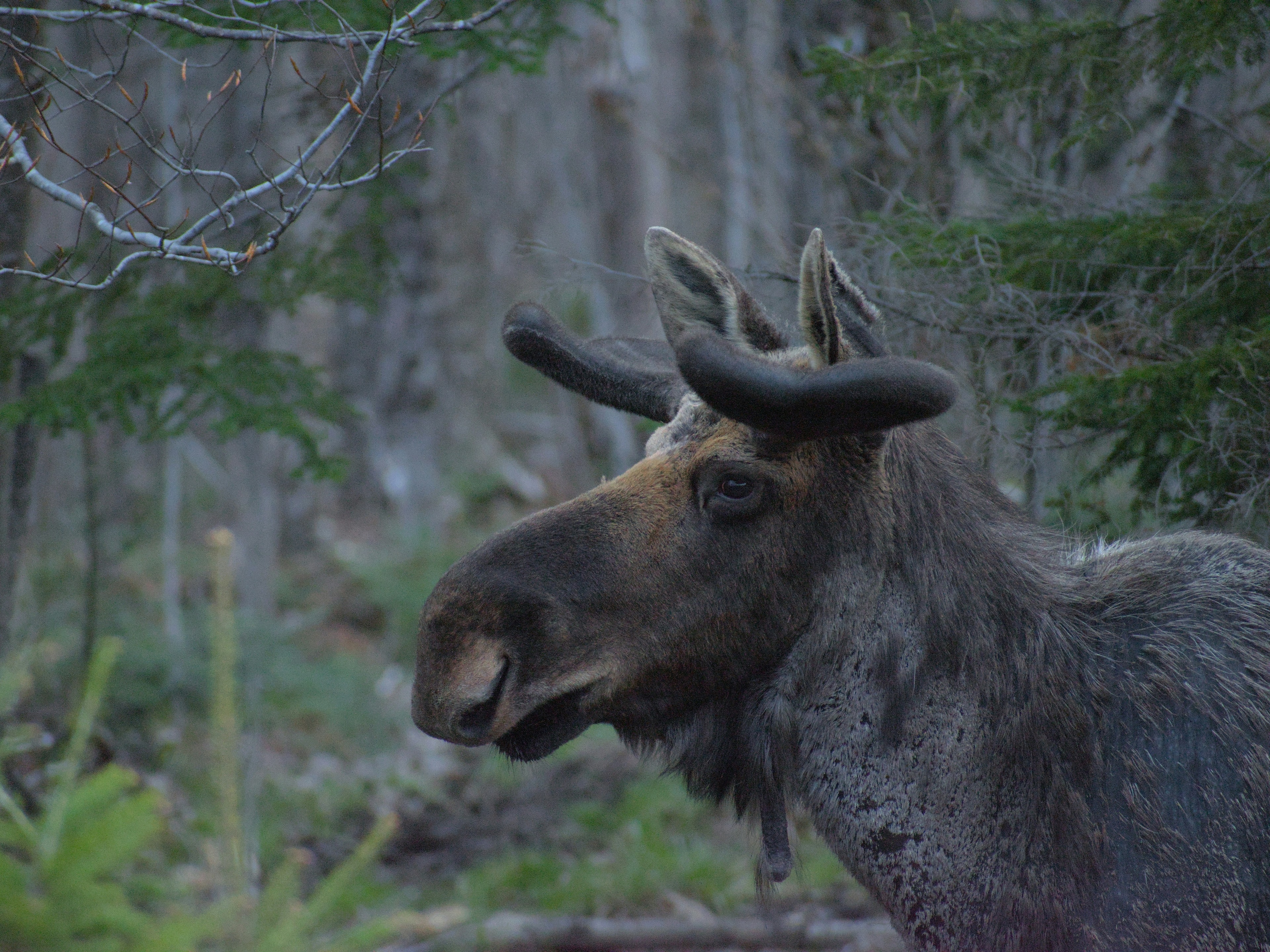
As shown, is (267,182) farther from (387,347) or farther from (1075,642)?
(387,347)

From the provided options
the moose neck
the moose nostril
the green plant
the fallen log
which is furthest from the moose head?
the fallen log

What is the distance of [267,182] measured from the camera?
322 centimetres

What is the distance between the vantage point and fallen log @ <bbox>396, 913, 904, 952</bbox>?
5.19 m

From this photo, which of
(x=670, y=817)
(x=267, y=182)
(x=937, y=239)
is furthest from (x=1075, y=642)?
(x=670, y=817)

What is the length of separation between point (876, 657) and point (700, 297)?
4.01ft

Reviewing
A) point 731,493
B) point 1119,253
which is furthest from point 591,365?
point 1119,253

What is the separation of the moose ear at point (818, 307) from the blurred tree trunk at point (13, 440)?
3.74 m

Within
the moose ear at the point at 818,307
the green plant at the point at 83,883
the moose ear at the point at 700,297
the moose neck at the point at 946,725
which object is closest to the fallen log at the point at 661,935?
the moose neck at the point at 946,725

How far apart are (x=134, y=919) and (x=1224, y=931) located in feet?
8.41

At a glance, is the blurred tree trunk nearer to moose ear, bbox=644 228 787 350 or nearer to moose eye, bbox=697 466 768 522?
moose ear, bbox=644 228 787 350

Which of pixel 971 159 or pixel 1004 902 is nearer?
pixel 1004 902

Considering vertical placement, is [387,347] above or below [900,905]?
above

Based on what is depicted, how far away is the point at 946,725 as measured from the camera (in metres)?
3.05

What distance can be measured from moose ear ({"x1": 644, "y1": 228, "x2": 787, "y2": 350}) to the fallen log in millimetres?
3127
